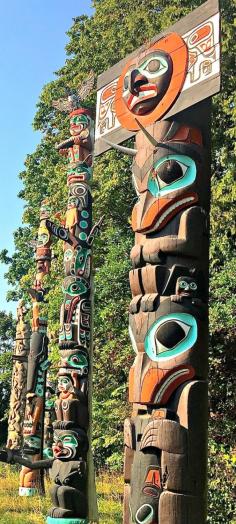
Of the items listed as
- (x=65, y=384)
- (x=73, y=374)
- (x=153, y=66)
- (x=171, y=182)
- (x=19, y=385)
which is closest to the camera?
(x=171, y=182)

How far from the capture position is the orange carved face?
5.48m

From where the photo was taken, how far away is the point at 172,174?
16.3ft

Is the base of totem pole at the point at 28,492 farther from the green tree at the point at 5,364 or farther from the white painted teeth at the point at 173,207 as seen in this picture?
the green tree at the point at 5,364

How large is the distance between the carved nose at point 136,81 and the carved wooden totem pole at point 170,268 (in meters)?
0.01

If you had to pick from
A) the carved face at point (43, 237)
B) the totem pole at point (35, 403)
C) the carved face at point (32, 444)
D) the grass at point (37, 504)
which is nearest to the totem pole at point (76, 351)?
the grass at point (37, 504)

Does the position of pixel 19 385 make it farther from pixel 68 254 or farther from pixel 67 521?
pixel 67 521

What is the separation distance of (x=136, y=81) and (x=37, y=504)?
791 cm

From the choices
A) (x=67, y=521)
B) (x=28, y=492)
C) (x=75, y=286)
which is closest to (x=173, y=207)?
(x=75, y=286)

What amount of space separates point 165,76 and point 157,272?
211 centimetres

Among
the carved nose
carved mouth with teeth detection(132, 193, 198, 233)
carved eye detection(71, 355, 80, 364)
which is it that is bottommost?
carved eye detection(71, 355, 80, 364)

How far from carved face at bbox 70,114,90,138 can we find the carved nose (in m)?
5.03

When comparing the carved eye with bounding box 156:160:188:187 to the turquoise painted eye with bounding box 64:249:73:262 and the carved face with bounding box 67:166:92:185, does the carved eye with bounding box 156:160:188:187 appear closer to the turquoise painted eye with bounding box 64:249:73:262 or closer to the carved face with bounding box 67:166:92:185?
the turquoise painted eye with bounding box 64:249:73:262

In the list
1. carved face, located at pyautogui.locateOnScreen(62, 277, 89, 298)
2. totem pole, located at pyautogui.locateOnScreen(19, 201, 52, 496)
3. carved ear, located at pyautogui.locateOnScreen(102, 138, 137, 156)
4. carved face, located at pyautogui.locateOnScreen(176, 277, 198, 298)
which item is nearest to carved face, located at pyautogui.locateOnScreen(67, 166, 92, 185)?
totem pole, located at pyautogui.locateOnScreen(19, 201, 52, 496)

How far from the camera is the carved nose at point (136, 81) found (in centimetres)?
580
